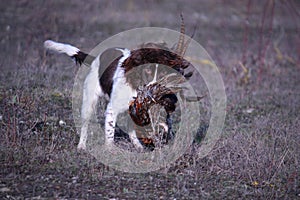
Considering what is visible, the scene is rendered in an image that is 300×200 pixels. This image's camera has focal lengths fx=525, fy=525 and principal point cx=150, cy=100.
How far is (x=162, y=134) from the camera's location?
5.34 metres

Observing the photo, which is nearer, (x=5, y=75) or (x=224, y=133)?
(x=224, y=133)

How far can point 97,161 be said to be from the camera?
5129 mm

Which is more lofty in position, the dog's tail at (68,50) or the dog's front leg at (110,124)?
the dog's tail at (68,50)

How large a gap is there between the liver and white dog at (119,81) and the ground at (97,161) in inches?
15.6

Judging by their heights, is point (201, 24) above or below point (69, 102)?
above

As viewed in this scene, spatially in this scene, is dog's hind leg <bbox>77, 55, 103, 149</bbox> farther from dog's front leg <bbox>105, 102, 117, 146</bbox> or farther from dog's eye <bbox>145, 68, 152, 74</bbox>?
dog's eye <bbox>145, 68, 152, 74</bbox>

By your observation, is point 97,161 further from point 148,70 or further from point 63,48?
point 63,48

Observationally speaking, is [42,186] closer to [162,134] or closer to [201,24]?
[162,134]

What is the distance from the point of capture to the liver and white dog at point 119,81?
538 centimetres

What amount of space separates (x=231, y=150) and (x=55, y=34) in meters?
6.01

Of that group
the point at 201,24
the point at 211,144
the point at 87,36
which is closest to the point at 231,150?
the point at 211,144

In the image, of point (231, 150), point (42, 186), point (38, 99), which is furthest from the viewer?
point (38, 99)

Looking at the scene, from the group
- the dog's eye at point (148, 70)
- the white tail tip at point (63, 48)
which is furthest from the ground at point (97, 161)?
the dog's eye at point (148, 70)

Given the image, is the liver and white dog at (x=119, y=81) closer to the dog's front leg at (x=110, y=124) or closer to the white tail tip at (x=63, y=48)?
the dog's front leg at (x=110, y=124)
